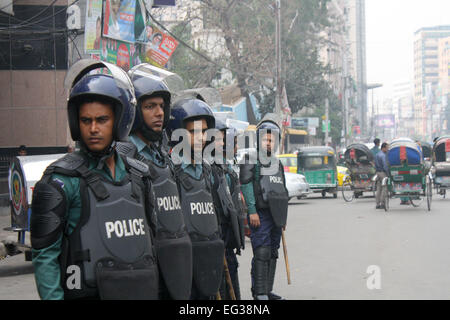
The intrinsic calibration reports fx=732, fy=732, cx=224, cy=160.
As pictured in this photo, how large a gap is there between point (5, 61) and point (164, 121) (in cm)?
1975

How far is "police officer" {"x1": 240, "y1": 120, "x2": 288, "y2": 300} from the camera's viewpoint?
7.31 metres

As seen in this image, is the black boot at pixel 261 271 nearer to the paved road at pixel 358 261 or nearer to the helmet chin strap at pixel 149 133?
the paved road at pixel 358 261

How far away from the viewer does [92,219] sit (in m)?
3.28

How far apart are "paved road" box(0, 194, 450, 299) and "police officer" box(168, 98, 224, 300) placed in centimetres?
318

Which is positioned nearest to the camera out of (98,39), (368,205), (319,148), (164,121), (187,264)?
(187,264)

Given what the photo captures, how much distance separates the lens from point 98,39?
771 inches

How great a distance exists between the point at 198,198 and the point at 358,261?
6.08m

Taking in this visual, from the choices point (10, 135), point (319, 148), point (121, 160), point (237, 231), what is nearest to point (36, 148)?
point (10, 135)

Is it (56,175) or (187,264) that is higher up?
(56,175)

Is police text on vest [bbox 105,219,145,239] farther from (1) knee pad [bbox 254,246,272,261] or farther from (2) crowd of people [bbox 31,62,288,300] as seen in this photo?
(1) knee pad [bbox 254,246,272,261]

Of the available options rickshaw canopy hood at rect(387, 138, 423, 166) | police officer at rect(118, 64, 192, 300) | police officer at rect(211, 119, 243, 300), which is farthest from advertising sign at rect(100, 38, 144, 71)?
police officer at rect(118, 64, 192, 300)

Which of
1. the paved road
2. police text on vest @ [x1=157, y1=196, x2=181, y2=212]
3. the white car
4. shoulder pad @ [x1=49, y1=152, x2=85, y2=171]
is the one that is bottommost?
the paved road

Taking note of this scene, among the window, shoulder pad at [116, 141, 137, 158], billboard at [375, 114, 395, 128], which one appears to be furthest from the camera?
billboard at [375, 114, 395, 128]

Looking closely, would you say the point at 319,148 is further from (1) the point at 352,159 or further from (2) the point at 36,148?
(2) the point at 36,148
